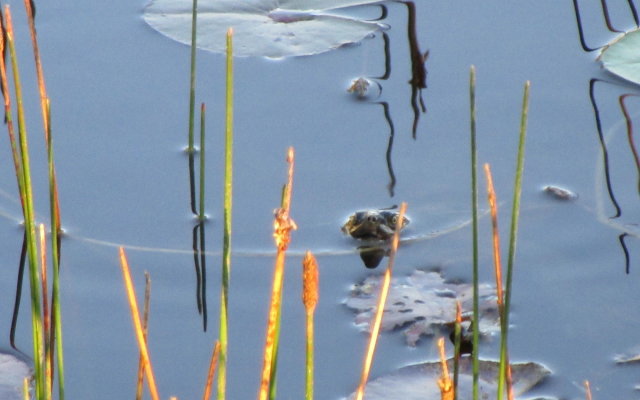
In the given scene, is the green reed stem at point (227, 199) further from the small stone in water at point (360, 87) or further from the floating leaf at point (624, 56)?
the floating leaf at point (624, 56)

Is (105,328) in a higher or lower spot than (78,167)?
lower

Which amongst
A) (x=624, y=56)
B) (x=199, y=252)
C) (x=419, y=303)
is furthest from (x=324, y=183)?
(x=624, y=56)

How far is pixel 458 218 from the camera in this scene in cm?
225

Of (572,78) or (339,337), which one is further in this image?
(572,78)

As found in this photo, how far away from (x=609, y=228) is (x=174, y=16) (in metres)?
1.46

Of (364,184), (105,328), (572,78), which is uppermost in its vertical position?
(572,78)

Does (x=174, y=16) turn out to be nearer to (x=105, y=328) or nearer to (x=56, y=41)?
(x=56, y=41)

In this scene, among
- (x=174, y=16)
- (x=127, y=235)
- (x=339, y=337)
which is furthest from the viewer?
(x=174, y=16)

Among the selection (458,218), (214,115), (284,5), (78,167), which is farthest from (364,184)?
(284,5)

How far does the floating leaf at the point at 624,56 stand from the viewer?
2.70 m

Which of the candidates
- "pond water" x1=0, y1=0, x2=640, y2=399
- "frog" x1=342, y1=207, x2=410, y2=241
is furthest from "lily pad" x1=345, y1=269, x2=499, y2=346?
"frog" x1=342, y1=207, x2=410, y2=241

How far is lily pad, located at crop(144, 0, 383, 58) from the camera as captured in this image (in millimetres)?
2844

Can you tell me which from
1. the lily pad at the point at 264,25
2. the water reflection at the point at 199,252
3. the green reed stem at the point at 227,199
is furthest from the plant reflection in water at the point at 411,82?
the green reed stem at the point at 227,199

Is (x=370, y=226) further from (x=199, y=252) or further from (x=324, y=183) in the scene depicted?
(x=199, y=252)
